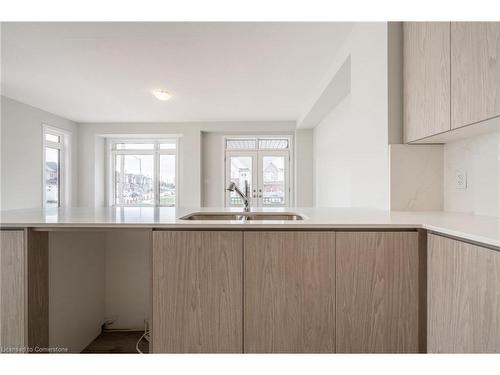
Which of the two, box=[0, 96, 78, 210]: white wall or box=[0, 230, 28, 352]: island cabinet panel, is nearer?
box=[0, 230, 28, 352]: island cabinet panel

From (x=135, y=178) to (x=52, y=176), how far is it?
1713 mm

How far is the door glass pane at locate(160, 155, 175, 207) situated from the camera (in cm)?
678

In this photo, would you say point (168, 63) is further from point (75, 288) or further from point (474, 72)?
point (474, 72)

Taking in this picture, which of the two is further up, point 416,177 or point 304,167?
point 304,167

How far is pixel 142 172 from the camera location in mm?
6887

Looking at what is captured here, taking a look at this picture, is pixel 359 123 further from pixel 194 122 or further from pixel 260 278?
pixel 194 122

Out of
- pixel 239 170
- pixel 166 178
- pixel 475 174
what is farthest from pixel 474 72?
pixel 166 178

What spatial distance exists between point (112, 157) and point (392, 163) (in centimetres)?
660

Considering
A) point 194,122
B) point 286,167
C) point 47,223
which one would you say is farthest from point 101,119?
point 47,223

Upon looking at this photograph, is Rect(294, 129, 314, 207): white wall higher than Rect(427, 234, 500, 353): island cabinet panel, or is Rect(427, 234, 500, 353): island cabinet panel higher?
Rect(294, 129, 314, 207): white wall

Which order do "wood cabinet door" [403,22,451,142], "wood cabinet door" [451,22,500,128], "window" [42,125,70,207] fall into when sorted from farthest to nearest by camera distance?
"window" [42,125,70,207] < "wood cabinet door" [403,22,451,142] < "wood cabinet door" [451,22,500,128]

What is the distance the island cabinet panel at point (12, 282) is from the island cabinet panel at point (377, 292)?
1.45 metres

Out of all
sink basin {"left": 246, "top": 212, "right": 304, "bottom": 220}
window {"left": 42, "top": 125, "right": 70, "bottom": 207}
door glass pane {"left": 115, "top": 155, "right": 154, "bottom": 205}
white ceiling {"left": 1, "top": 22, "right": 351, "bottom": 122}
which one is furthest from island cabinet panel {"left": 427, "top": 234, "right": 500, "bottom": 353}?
door glass pane {"left": 115, "top": 155, "right": 154, "bottom": 205}

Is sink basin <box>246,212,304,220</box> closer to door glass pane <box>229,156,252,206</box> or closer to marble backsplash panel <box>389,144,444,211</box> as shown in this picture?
marble backsplash panel <box>389,144,444,211</box>
